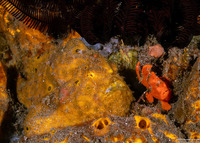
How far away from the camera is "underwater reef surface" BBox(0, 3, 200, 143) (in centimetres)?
215

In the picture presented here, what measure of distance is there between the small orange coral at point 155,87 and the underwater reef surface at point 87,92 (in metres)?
0.11

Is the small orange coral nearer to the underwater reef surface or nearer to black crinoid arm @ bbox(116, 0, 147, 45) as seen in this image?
the underwater reef surface

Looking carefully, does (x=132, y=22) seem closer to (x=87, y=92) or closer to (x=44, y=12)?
(x=87, y=92)

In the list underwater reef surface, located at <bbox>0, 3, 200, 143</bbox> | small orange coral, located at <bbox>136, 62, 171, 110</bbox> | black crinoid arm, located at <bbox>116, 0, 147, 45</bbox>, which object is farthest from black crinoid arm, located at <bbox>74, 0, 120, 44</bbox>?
small orange coral, located at <bbox>136, 62, 171, 110</bbox>

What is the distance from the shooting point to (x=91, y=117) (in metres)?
2.63

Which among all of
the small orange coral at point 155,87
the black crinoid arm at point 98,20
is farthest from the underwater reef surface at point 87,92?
the black crinoid arm at point 98,20

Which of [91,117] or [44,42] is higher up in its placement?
[44,42]

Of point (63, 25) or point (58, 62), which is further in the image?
point (63, 25)

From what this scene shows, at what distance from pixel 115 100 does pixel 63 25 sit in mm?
1943

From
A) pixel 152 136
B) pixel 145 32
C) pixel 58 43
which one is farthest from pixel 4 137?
pixel 145 32

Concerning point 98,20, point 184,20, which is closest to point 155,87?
point 184,20

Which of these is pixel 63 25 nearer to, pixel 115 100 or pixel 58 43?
pixel 58 43

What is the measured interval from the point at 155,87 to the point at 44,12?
8.81 feet

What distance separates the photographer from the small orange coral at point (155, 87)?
2924 millimetres
